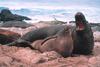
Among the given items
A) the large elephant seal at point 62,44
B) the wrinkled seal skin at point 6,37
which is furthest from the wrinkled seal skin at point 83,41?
the wrinkled seal skin at point 6,37

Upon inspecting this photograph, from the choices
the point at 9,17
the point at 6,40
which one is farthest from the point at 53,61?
the point at 9,17

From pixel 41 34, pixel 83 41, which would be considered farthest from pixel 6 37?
pixel 83 41

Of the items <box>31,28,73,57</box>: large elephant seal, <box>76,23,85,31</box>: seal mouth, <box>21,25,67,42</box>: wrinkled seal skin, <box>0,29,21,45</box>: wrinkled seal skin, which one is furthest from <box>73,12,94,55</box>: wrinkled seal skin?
<box>0,29,21,45</box>: wrinkled seal skin

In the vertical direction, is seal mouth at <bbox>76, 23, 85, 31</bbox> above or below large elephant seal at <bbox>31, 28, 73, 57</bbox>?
above

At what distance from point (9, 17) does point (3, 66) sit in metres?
13.2

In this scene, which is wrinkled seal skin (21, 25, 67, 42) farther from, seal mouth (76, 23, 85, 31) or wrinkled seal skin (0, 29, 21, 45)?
seal mouth (76, 23, 85, 31)

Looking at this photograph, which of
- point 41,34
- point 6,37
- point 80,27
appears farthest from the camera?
point 6,37

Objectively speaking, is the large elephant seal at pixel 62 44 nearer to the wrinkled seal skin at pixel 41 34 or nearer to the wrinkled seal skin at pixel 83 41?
the wrinkled seal skin at pixel 83 41

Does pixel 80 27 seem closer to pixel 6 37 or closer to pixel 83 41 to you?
pixel 83 41

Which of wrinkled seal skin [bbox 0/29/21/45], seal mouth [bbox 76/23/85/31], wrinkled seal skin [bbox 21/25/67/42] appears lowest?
wrinkled seal skin [bbox 0/29/21/45]

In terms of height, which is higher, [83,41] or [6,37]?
[83,41]

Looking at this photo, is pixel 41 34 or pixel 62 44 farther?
pixel 41 34

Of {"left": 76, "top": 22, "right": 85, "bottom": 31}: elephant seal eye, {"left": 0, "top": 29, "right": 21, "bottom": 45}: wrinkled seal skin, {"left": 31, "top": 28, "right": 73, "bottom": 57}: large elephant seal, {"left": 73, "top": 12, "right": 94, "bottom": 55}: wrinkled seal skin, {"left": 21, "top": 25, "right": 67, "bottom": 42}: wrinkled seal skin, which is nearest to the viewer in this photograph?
{"left": 31, "top": 28, "right": 73, "bottom": 57}: large elephant seal

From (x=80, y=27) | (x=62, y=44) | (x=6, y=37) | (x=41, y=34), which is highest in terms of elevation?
(x=80, y=27)
